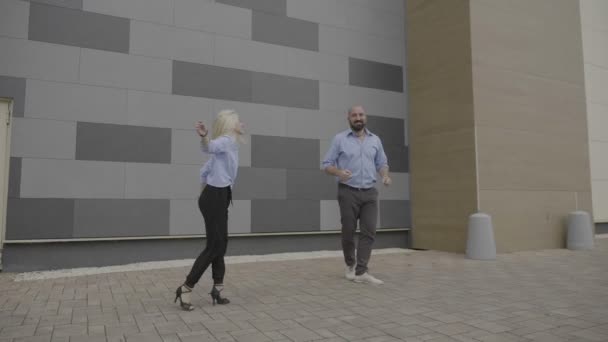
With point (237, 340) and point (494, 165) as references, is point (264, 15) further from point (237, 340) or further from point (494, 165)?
point (237, 340)

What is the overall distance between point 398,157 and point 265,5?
3.37 m

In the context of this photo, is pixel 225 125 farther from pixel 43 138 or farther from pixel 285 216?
pixel 285 216

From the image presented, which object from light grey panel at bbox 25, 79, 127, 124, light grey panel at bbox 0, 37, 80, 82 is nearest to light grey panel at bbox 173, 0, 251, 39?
light grey panel at bbox 25, 79, 127, 124

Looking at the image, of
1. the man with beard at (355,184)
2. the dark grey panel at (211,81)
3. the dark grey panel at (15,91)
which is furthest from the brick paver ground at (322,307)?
the dark grey panel at (211,81)

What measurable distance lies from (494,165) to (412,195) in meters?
1.48

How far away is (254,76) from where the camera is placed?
664 centimetres

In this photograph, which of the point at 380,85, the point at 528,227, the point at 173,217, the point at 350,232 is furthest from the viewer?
the point at 380,85

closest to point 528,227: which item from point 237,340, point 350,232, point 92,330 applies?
point 350,232

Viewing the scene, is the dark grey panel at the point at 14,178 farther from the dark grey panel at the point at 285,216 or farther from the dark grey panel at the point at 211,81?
the dark grey panel at the point at 285,216

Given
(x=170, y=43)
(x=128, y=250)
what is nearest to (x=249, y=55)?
(x=170, y=43)

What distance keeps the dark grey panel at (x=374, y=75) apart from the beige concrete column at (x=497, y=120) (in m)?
0.26

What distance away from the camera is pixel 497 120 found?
691cm

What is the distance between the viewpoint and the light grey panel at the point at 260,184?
21.1 feet

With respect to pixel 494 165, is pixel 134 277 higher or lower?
lower
